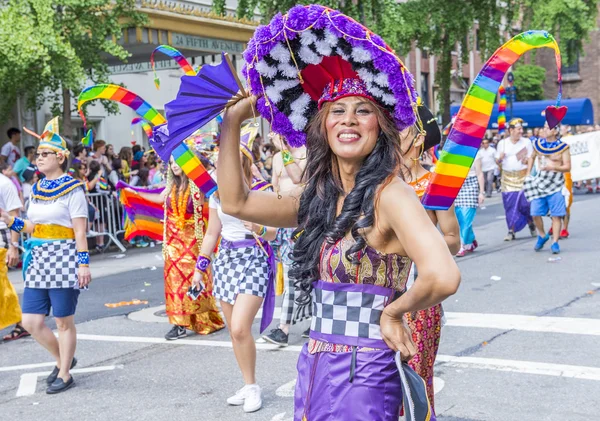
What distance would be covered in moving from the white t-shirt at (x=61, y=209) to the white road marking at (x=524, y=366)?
2.94 metres

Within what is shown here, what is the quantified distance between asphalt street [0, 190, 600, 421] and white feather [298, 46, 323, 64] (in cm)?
284

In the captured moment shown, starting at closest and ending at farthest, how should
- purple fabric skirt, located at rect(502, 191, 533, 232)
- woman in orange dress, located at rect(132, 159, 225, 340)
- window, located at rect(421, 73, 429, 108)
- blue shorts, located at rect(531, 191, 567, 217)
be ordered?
1. woman in orange dress, located at rect(132, 159, 225, 340)
2. blue shorts, located at rect(531, 191, 567, 217)
3. purple fabric skirt, located at rect(502, 191, 533, 232)
4. window, located at rect(421, 73, 429, 108)

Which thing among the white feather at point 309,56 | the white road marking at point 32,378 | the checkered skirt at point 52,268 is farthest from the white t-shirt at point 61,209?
→ the white feather at point 309,56

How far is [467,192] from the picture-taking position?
12.4 meters

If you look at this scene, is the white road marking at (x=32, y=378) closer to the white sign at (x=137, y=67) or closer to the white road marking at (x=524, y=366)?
the white road marking at (x=524, y=366)

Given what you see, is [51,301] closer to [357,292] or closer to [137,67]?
[357,292]

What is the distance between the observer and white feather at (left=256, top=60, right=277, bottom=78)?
302cm

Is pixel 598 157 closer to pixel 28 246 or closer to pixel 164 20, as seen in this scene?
pixel 164 20

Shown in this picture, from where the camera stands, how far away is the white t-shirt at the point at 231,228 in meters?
6.32

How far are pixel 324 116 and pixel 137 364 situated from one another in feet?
14.5

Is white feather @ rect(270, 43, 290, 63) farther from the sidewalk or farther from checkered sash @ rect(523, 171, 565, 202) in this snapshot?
checkered sash @ rect(523, 171, 565, 202)

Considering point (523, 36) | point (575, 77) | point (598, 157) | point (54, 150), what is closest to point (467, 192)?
point (54, 150)

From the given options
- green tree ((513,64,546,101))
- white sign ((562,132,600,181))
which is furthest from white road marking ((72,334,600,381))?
green tree ((513,64,546,101))

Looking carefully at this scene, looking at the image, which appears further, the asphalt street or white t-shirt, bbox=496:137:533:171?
white t-shirt, bbox=496:137:533:171
